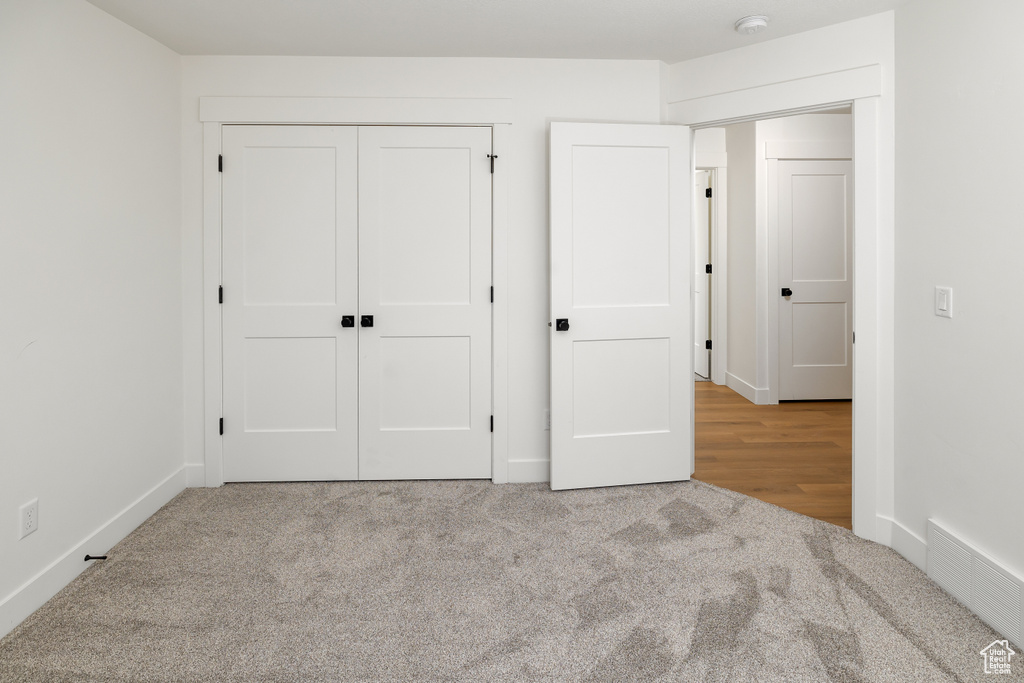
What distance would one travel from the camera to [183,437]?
340cm

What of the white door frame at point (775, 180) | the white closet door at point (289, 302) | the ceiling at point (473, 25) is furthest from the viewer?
the white door frame at point (775, 180)

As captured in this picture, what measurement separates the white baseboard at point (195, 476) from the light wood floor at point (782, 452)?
8.98 ft

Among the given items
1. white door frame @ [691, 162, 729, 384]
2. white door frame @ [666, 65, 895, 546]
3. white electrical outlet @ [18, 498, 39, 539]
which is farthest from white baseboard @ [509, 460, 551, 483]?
white door frame @ [691, 162, 729, 384]

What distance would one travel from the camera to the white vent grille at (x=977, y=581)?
1.96 m

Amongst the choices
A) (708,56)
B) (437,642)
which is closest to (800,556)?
(437,642)

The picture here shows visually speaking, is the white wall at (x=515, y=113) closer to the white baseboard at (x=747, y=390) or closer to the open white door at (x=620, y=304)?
the open white door at (x=620, y=304)

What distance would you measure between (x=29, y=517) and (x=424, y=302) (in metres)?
1.92

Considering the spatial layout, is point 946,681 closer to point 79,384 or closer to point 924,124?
point 924,124

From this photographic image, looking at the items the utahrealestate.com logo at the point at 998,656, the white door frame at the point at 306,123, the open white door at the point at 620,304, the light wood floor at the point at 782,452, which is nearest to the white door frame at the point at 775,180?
the light wood floor at the point at 782,452

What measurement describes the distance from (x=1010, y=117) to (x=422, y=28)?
233 cm

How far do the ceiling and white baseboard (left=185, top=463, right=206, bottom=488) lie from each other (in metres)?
2.19

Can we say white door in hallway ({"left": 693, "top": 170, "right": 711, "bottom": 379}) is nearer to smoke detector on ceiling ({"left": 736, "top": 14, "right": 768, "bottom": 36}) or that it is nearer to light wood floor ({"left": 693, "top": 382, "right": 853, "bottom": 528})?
light wood floor ({"left": 693, "top": 382, "right": 853, "bottom": 528})

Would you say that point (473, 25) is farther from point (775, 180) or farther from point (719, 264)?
point (719, 264)

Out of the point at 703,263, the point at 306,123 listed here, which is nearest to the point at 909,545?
the point at 306,123
